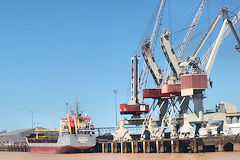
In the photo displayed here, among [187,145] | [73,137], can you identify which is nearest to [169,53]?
[187,145]

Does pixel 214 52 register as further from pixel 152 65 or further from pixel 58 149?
pixel 58 149

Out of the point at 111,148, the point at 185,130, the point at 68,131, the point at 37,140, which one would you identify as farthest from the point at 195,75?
the point at 37,140

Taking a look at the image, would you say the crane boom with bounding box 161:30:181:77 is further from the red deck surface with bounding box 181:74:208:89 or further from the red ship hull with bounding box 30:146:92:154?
the red ship hull with bounding box 30:146:92:154

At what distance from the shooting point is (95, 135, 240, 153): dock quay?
6334cm

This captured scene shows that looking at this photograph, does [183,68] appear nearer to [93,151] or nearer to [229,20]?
[229,20]

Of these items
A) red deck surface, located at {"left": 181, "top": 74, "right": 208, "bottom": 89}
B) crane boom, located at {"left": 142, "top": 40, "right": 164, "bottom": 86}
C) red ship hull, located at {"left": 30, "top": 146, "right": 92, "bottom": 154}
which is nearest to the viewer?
red deck surface, located at {"left": 181, "top": 74, "right": 208, "bottom": 89}

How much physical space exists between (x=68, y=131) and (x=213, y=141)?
3200 cm

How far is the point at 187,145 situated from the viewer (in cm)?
6756

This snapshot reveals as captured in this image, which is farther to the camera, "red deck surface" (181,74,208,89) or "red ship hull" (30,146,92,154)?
"red ship hull" (30,146,92,154)

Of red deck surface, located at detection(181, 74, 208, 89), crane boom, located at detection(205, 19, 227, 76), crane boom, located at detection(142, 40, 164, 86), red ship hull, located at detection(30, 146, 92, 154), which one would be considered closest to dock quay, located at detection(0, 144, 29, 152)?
red ship hull, located at detection(30, 146, 92, 154)

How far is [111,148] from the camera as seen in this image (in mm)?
82000

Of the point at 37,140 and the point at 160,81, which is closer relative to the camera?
the point at 160,81

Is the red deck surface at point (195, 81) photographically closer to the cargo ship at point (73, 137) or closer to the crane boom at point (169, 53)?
the crane boom at point (169, 53)

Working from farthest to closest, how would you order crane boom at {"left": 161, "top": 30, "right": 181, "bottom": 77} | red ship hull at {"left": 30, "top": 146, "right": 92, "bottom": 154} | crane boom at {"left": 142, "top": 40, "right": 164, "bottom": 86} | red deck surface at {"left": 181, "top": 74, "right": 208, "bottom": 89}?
crane boom at {"left": 142, "top": 40, "right": 164, "bottom": 86}
red ship hull at {"left": 30, "top": 146, "right": 92, "bottom": 154}
crane boom at {"left": 161, "top": 30, "right": 181, "bottom": 77}
red deck surface at {"left": 181, "top": 74, "right": 208, "bottom": 89}
